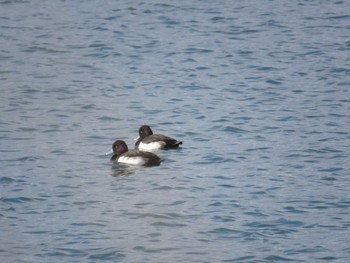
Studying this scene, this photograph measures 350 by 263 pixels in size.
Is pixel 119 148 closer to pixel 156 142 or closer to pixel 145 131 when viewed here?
pixel 156 142

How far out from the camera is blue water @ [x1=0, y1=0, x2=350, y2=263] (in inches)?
661

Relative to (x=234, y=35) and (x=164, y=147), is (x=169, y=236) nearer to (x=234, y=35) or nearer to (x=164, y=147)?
(x=164, y=147)

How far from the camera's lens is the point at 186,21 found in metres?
33.2

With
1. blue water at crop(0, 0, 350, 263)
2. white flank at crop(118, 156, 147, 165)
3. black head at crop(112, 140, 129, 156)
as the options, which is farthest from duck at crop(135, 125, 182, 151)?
white flank at crop(118, 156, 147, 165)

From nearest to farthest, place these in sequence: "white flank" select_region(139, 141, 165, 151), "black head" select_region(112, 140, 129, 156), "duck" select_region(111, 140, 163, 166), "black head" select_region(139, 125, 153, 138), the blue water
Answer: the blue water
"duck" select_region(111, 140, 163, 166)
"black head" select_region(112, 140, 129, 156)
"white flank" select_region(139, 141, 165, 151)
"black head" select_region(139, 125, 153, 138)

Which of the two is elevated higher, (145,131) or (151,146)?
(145,131)

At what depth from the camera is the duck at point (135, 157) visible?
2095 centimetres

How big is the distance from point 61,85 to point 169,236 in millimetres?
10876

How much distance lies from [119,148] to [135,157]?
1.30 ft

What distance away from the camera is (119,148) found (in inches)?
838

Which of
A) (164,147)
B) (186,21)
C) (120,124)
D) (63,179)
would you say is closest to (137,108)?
(120,124)

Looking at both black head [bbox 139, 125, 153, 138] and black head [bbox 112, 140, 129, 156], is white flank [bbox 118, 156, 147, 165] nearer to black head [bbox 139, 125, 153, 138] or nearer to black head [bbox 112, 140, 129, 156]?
black head [bbox 112, 140, 129, 156]

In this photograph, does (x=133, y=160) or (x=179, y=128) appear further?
(x=179, y=128)

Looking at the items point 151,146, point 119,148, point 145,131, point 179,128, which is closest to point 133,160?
point 119,148
